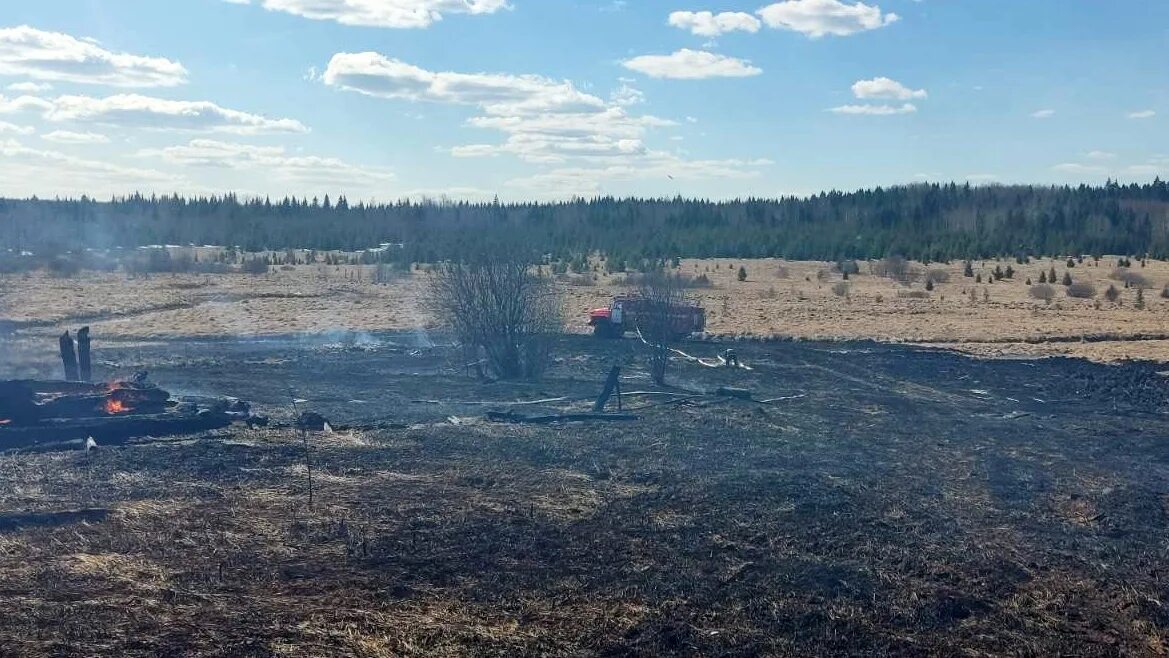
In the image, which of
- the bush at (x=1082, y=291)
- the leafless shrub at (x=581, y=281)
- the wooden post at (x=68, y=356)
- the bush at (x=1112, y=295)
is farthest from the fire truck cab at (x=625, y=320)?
the bush at (x=1082, y=291)

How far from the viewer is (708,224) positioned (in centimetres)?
11406

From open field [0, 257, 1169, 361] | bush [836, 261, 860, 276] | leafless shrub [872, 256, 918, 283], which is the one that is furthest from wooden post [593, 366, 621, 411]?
bush [836, 261, 860, 276]

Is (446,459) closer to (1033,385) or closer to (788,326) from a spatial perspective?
(1033,385)

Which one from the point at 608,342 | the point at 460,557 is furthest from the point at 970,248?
the point at 460,557

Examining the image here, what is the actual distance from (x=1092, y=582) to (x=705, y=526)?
12.8ft

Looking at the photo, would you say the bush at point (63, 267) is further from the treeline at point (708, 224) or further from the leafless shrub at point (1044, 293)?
the leafless shrub at point (1044, 293)

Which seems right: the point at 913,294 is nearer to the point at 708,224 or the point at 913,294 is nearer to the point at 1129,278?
the point at 1129,278

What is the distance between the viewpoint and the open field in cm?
3525

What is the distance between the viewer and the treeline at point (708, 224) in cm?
7825

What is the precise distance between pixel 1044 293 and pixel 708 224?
66.4m

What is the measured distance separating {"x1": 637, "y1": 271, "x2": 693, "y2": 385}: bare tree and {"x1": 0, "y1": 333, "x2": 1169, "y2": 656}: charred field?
2672 mm

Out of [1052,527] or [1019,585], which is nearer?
[1019,585]

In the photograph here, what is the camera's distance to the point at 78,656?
327 inches

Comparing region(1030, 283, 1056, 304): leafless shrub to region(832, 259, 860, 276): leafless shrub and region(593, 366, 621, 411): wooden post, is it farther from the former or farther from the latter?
region(593, 366, 621, 411): wooden post
